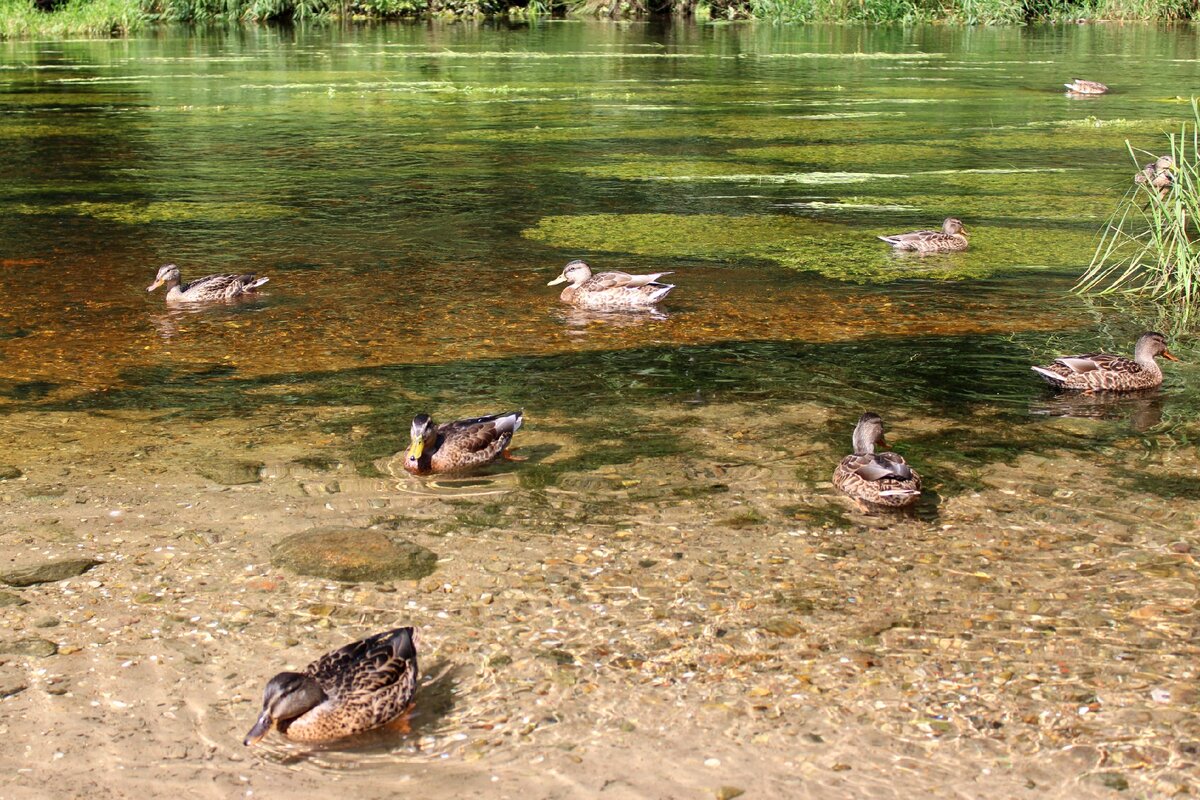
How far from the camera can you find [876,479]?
630 cm

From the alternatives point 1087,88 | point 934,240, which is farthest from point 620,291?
point 1087,88

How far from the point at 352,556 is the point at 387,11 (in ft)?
142

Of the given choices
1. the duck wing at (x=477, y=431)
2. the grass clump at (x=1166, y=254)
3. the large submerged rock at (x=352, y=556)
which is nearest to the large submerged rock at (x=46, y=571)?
the large submerged rock at (x=352, y=556)

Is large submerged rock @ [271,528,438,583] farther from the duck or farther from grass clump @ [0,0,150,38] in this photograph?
grass clump @ [0,0,150,38]

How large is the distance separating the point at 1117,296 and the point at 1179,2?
33.2 metres

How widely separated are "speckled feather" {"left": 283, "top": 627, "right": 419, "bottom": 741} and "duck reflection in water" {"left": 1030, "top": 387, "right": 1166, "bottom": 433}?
4501 mm

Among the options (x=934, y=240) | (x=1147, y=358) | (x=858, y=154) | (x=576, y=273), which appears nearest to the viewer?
(x=1147, y=358)

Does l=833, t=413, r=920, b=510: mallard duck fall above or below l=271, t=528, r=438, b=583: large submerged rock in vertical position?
above

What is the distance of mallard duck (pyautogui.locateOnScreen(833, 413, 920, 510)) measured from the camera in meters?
6.25

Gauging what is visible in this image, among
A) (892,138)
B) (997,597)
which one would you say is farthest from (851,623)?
(892,138)

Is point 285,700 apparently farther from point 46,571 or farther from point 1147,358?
point 1147,358

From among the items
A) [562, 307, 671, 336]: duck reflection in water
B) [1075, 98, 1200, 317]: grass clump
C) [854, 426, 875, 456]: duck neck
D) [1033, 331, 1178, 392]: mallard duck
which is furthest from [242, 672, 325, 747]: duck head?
[1075, 98, 1200, 317]: grass clump

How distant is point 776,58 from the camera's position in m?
31.2

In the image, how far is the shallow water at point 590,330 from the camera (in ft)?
20.8
